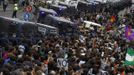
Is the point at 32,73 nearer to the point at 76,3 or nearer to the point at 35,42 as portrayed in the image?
the point at 35,42

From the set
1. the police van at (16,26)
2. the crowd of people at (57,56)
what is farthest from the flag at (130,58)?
the police van at (16,26)

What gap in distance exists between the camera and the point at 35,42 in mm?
27000

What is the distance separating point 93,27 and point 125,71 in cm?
A: 1669

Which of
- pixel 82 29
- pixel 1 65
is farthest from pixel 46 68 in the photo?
pixel 82 29

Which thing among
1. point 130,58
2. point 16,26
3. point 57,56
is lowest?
point 16,26

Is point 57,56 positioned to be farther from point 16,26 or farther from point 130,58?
point 16,26

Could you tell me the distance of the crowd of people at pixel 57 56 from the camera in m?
19.9

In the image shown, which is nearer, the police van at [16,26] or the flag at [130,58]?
the flag at [130,58]

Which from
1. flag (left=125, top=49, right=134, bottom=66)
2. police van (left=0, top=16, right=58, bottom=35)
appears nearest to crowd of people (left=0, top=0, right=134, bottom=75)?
flag (left=125, top=49, right=134, bottom=66)

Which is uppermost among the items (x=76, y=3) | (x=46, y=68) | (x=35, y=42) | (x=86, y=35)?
(x=46, y=68)

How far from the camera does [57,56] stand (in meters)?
23.4

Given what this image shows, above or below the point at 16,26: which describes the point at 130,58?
above

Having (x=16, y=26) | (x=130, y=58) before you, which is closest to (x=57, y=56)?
(x=130, y=58)

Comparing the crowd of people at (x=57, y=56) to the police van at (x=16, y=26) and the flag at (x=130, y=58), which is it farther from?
the police van at (x=16, y=26)
